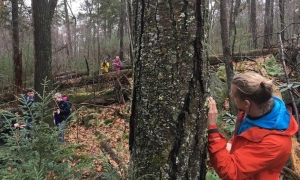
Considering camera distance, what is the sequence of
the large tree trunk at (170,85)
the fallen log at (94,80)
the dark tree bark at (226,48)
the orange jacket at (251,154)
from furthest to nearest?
the fallen log at (94,80)
the dark tree bark at (226,48)
the orange jacket at (251,154)
the large tree trunk at (170,85)

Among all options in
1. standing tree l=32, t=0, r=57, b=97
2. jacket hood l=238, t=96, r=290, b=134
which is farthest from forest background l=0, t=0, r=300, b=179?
jacket hood l=238, t=96, r=290, b=134

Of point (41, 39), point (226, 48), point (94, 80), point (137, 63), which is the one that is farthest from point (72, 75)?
point (137, 63)

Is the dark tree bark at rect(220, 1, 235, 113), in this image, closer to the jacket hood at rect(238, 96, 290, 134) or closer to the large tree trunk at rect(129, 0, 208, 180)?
the jacket hood at rect(238, 96, 290, 134)

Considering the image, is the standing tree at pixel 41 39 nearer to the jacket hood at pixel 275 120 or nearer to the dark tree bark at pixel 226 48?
the dark tree bark at pixel 226 48

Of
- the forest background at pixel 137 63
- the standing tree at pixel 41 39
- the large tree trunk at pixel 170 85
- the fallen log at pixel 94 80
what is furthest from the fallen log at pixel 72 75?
the large tree trunk at pixel 170 85

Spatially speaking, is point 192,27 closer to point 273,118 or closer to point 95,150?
point 273,118

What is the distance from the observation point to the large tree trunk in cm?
165

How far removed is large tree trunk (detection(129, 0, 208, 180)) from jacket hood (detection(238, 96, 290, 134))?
0.46m

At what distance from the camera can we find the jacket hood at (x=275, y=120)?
1.88 m

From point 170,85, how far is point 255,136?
28.2 inches

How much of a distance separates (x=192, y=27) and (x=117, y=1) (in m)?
19.8

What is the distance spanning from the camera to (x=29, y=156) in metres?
2.02

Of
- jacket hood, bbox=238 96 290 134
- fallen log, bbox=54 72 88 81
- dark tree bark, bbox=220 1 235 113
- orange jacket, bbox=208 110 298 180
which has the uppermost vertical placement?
dark tree bark, bbox=220 1 235 113

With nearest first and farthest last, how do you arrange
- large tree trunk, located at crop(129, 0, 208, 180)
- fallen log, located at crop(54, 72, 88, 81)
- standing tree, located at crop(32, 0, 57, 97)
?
large tree trunk, located at crop(129, 0, 208, 180) < standing tree, located at crop(32, 0, 57, 97) < fallen log, located at crop(54, 72, 88, 81)
